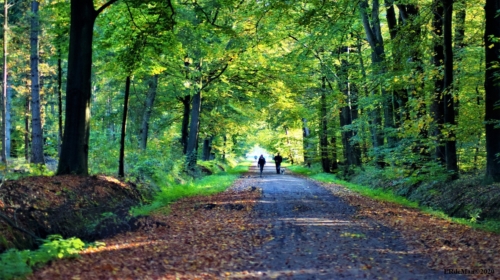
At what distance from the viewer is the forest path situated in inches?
242

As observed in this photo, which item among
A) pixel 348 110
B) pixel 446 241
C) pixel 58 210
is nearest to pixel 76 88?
pixel 58 210

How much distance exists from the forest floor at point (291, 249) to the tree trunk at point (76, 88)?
312 centimetres

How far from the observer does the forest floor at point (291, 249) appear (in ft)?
20.2

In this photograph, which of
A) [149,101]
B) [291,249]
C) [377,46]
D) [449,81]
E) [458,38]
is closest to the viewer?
[291,249]

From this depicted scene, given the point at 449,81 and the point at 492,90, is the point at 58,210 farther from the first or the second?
the point at 449,81

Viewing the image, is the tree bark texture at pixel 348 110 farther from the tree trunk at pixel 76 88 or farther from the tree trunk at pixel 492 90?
the tree trunk at pixel 76 88

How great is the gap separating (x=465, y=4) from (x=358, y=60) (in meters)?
12.1

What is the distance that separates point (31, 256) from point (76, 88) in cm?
672

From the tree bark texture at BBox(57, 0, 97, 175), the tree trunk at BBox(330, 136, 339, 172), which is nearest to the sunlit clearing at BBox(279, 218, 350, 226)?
the tree bark texture at BBox(57, 0, 97, 175)


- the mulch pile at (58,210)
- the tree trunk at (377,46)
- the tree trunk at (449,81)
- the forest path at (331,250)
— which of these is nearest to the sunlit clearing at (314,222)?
the forest path at (331,250)

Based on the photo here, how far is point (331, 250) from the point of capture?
24.6ft

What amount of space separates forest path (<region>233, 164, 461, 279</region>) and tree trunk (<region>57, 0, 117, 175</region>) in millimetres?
5401

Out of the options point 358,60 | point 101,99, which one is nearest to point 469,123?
point 358,60

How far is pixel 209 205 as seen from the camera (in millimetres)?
13500
